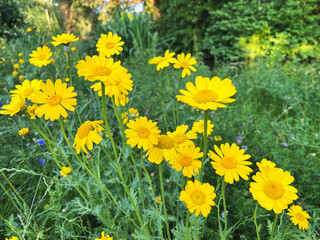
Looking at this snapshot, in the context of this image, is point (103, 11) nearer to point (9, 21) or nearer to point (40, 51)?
point (9, 21)

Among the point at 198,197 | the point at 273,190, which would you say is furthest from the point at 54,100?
the point at 273,190

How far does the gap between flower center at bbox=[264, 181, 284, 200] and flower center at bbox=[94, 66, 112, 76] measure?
20.0 inches

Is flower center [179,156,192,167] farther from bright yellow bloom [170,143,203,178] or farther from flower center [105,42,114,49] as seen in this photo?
flower center [105,42,114,49]

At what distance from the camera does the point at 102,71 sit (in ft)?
2.14

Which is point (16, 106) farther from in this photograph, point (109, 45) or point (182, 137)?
point (182, 137)

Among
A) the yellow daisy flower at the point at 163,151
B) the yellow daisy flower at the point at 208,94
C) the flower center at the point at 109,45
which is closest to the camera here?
the yellow daisy flower at the point at 208,94

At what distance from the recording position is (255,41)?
4.65 meters

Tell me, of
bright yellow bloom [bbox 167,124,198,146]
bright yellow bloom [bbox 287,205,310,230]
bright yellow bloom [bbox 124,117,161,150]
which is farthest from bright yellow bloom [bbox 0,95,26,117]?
bright yellow bloom [bbox 287,205,310,230]

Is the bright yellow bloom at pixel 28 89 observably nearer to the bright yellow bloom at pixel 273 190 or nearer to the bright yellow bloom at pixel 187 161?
the bright yellow bloom at pixel 187 161

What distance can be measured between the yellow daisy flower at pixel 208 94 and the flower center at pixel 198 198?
0.27 meters

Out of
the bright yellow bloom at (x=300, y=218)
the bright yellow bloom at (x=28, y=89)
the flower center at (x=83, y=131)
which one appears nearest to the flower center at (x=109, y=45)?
the bright yellow bloom at (x=28, y=89)

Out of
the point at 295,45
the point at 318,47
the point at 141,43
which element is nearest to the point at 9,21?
the point at 141,43

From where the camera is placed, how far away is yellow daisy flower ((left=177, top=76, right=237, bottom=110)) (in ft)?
1.94

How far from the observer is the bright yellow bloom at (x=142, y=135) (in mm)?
676
